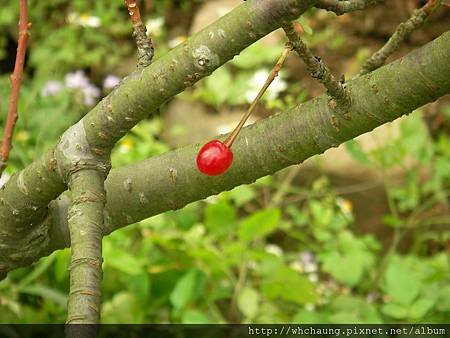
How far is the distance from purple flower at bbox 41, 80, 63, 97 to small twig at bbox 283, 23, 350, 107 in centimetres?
234

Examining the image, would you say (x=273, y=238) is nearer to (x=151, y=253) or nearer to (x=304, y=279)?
(x=151, y=253)

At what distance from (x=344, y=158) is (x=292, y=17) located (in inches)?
100

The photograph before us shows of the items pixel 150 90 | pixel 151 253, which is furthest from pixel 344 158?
pixel 150 90

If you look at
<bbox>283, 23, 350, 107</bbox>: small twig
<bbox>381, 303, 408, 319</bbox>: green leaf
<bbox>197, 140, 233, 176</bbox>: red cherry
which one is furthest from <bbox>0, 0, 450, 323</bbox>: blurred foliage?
<bbox>197, 140, 233, 176</bbox>: red cherry

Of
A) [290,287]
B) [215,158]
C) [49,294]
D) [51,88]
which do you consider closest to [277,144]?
[215,158]

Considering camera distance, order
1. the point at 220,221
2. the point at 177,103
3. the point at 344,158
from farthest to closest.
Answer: the point at 177,103 < the point at 344,158 < the point at 220,221

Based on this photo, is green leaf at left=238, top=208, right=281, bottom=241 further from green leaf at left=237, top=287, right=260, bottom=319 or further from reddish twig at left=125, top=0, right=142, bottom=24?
reddish twig at left=125, top=0, right=142, bottom=24

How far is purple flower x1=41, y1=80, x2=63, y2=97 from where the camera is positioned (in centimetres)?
294

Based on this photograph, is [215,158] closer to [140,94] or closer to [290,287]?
[140,94]

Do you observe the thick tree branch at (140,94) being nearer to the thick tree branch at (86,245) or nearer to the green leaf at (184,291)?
the thick tree branch at (86,245)

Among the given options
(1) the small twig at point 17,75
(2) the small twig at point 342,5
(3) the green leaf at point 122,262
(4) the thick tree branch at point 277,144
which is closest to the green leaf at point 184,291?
(3) the green leaf at point 122,262

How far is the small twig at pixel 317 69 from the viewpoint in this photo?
2.25ft

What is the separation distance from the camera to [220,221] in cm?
183

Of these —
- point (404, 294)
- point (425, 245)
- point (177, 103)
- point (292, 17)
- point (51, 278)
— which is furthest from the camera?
point (177, 103)
